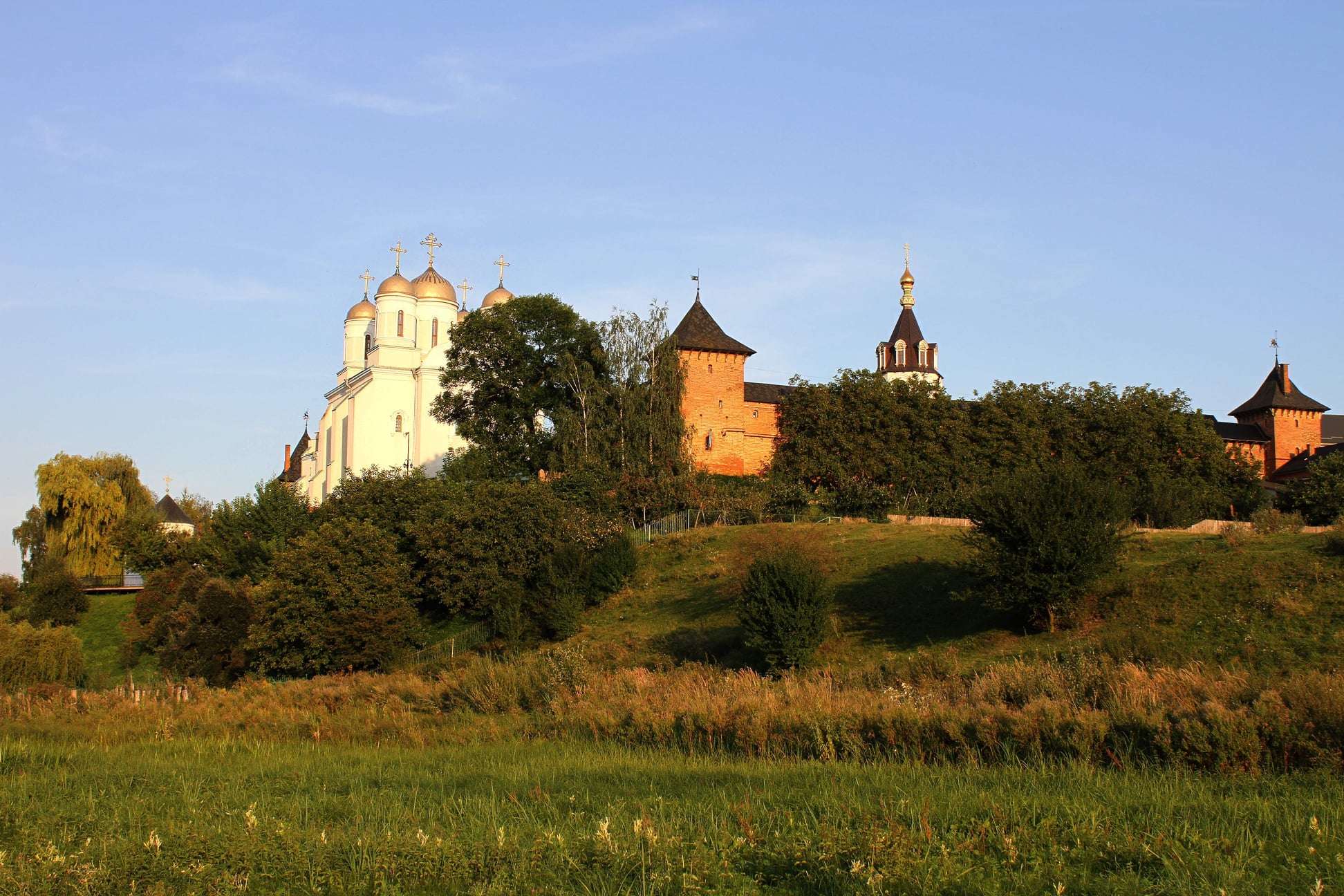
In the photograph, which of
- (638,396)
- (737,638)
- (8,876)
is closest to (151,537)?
(638,396)

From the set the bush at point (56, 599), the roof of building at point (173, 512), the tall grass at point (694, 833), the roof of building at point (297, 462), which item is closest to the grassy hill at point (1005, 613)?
the tall grass at point (694, 833)

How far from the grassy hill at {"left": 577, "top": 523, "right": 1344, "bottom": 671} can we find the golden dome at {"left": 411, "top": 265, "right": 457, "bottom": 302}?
105 feet

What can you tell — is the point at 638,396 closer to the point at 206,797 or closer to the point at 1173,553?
the point at 1173,553

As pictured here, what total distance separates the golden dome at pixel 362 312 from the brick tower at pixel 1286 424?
4835cm

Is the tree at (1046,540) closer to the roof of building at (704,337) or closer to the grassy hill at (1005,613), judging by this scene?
the grassy hill at (1005,613)

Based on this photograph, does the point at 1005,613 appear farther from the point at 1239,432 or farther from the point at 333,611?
the point at 1239,432

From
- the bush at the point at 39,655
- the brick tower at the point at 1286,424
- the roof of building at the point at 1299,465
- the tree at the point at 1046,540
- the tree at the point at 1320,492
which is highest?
the brick tower at the point at 1286,424

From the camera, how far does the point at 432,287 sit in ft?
197

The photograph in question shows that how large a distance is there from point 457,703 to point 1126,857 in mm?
12118

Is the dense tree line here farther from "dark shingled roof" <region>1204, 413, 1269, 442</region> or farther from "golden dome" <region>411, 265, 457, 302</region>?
"golden dome" <region>411, 265, 457, 302</region>

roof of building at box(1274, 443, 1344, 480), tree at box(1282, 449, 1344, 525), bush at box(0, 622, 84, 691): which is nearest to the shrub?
tree at box(1282, 449, 1344, 525)

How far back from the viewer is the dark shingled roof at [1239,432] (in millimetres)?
58594

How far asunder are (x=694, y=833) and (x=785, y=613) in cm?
1528

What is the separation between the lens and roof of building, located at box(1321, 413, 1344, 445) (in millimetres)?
66000
